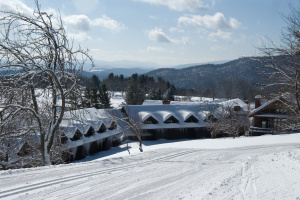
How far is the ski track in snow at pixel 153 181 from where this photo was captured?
5289 mm

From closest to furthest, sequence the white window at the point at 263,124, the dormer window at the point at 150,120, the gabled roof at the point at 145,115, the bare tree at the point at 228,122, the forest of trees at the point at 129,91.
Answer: the bare tree at the point at 228,122 → the white window at the point at 263,124 → the gabled roof at the point at 145,115 → the dormer window at the point at 150,120 → the forest of trees at the point at 129,91

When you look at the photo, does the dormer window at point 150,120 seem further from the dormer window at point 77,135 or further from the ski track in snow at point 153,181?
the ski track in snow at point 153,181

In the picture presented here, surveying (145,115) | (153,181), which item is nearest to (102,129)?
(145,115)

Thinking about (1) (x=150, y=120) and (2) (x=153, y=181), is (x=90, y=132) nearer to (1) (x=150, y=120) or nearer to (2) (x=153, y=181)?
(1) (x=150, y=120)

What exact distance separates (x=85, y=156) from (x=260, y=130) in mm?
22394

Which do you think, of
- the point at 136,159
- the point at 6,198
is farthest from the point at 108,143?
the point at 6,198

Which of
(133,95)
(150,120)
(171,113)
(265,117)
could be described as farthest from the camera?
(133,95)

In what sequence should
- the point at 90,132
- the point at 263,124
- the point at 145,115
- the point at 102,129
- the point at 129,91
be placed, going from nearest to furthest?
1. the point at 90,132
2. the point at 263,124
3. the point at 102,129
4. the point at 145,115
5. the point at 129,91

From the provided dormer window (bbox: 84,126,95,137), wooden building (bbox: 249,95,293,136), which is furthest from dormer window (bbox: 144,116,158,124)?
wooden building (bbox: 249,95,293,136)

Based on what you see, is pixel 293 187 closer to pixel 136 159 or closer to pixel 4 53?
pixel 136 159

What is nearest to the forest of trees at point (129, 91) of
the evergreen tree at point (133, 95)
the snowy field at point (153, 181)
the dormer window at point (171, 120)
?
the evergreen tree at point (133, 95)

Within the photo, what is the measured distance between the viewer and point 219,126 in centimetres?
2883

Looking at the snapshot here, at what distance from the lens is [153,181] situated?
251 inches

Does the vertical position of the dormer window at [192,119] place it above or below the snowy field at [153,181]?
below
